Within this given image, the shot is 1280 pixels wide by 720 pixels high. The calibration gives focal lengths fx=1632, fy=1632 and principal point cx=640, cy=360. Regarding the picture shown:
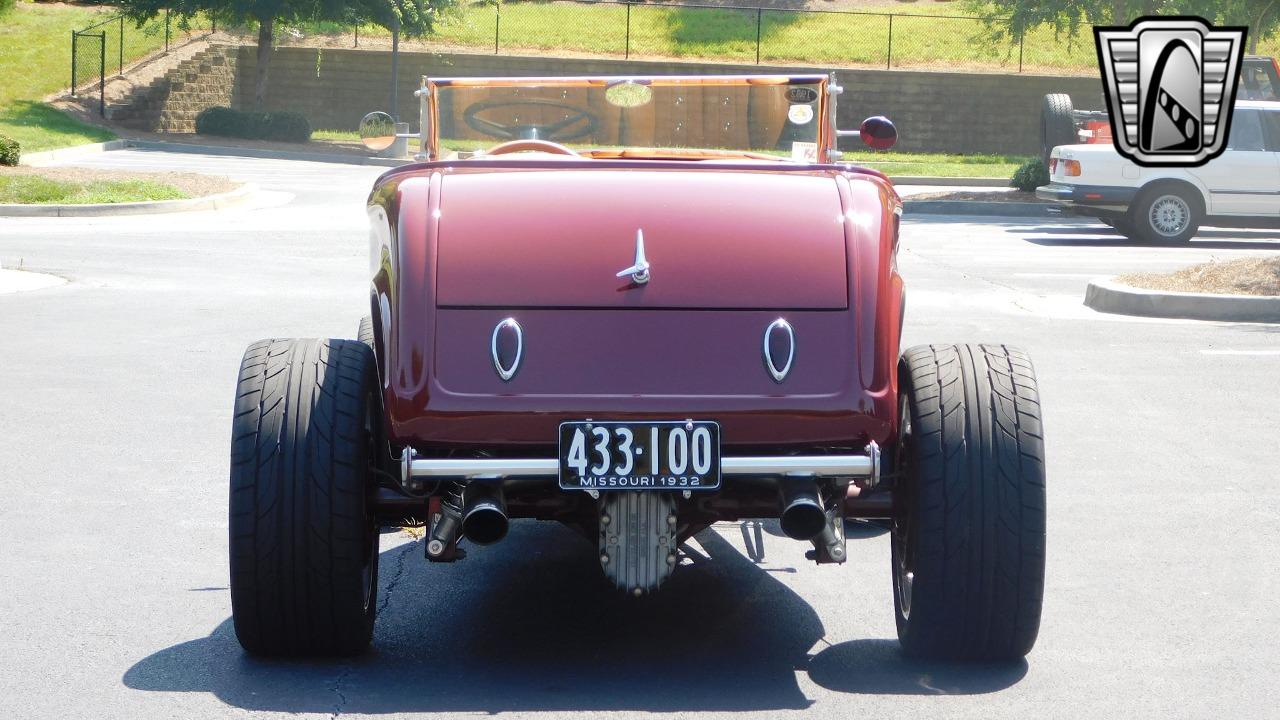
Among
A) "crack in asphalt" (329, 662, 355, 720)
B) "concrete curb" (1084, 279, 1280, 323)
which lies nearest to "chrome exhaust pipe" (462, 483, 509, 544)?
"crack in asphalt" (329, 662, 355, 720)

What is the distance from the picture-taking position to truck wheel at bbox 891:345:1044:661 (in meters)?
4.27

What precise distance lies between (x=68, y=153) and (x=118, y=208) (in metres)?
12.0

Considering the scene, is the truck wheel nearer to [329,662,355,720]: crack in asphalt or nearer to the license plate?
the license plate

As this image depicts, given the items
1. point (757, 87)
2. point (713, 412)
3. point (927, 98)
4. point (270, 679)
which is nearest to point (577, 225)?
point (713, 412)

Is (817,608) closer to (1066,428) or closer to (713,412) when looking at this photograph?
(713,412)

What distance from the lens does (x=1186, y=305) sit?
1291cm

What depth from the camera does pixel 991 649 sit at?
4414mm

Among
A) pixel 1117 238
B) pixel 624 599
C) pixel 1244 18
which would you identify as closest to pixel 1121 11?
pixel 1244 18

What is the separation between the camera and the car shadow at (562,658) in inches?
167

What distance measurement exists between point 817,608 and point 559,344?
143 cm

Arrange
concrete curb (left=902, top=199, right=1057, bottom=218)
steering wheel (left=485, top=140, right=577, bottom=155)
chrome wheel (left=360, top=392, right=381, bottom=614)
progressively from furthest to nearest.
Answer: concrete curb (left=902, top=199, right=1057, bottom=218) < steering wheel (left=485, top=140, right=577, bottom=155) < chrome wheel (left=360, top=392, right=381, bottom=614)

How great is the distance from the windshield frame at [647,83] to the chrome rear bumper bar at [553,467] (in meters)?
2.40

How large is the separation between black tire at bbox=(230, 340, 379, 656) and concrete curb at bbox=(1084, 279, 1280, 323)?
9832 mm

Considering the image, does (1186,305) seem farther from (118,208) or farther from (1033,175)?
(1033,175)
